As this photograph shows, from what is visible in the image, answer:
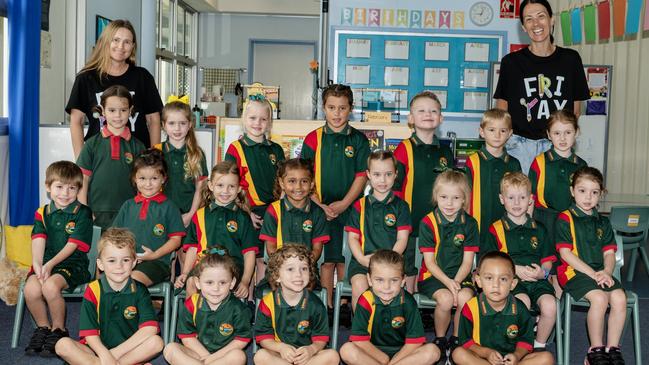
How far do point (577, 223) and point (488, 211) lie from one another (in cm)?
45

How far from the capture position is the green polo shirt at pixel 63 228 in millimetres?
3568

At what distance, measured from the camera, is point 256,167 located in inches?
155

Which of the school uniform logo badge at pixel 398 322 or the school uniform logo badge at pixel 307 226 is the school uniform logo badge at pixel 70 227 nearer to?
the school uniform logo badge at pixel 307 226

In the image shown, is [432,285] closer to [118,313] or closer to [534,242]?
[534,242]

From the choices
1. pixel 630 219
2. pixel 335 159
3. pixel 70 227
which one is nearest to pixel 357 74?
pixel 630 219

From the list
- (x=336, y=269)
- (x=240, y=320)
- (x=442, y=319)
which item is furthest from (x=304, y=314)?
(x=336, y=269)

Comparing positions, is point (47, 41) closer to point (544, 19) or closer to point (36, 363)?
point (36, 363)

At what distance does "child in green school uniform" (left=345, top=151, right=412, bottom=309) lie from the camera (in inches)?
142

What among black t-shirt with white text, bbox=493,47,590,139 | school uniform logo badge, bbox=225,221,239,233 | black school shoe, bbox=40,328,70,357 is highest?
black t-shirt with white text, bbox=493,47,590,139

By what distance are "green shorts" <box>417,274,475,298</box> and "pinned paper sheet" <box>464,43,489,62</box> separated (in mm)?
4354

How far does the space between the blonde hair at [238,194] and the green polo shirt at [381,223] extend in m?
0.52

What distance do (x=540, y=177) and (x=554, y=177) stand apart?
0.22 ft

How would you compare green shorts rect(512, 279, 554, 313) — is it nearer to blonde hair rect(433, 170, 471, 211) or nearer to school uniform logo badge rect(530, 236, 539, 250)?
school uniform logo badge rect(530, 236, 539, 250)

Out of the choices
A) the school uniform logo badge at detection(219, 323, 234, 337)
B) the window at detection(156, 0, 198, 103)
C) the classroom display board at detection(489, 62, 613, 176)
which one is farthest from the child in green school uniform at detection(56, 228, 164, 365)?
the window at detection(156, 0, 198, 103)
